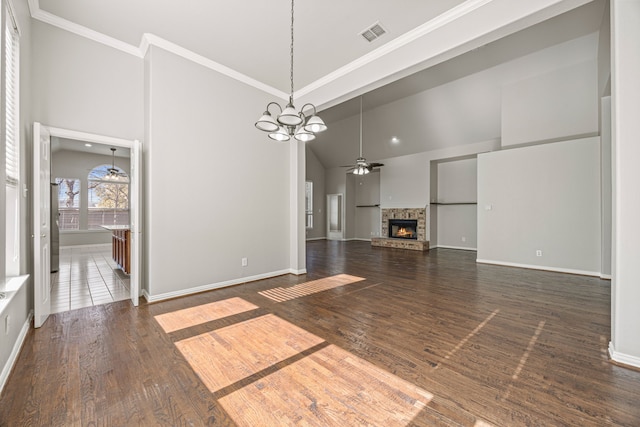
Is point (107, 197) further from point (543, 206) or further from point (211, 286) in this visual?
point (543, 206)

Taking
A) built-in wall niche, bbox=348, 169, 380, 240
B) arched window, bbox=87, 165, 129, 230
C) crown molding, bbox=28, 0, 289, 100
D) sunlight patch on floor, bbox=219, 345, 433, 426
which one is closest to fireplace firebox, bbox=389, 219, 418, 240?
built-in wall niche, bbox=348, 169, 380, 240

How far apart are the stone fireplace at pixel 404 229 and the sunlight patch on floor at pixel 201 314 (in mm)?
6579

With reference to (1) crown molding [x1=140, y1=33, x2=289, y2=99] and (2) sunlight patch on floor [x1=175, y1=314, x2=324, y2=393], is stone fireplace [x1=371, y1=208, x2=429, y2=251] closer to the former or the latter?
(1) crown molding [x1=140, y1=33, x2=289, y2=99]

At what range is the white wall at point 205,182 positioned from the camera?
356cm

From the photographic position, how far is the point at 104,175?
9477 mm

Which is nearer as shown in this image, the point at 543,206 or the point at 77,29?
the point at 77,29

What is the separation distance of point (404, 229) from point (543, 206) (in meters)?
4.61

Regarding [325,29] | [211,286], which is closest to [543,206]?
[325,29]

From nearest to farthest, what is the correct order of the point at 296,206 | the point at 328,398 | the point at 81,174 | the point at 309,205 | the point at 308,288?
1. the point at 328,398
2. the point at 308,288
3. the point at 296,206
4. the point at 81,174
5. the point at 309,205

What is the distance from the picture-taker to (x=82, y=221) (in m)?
9.09

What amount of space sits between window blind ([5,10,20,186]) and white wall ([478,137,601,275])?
25.1ft

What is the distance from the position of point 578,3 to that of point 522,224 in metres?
4.53

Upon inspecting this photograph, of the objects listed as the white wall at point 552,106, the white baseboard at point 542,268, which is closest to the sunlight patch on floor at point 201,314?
the white baseboard at point 542,268

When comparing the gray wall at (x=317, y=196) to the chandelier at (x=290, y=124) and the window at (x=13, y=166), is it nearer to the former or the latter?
the chandelier at (x=290, y=124)
